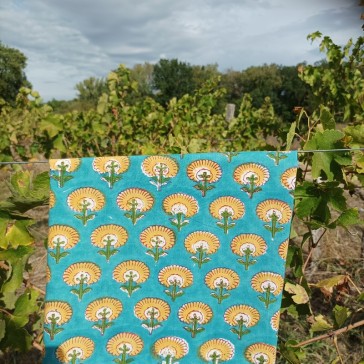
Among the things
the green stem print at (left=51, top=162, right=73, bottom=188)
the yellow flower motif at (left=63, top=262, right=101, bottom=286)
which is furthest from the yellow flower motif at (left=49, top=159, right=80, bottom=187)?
the yellow flower motif at (left=63, top=262, right=101, bottom=286)

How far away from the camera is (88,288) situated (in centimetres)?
107

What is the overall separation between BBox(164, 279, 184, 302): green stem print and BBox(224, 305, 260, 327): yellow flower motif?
16 cm

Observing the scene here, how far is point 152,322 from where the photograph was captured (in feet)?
3.65

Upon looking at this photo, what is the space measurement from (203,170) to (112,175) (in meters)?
0.25

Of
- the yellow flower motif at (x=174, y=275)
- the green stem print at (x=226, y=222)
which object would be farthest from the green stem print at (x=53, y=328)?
the green stem print at (x=226, y=222)

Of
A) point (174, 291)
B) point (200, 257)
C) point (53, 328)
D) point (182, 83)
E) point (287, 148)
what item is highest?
point (182, 83)

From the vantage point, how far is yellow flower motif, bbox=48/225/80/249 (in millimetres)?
1035

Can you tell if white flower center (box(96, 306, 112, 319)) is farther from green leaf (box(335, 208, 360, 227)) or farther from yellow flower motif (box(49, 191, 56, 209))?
green leaf (box(335, 208, 360, 227))

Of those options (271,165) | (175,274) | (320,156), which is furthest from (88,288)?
(320,156)

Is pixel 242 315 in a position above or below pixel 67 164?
below

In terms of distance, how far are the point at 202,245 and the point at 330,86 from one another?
225 centimetres

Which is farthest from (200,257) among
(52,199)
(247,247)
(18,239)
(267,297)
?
(18,239)

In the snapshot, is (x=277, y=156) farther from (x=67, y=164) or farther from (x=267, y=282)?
(x=67, y=164)

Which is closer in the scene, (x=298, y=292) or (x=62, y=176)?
(x=62, y=176)
